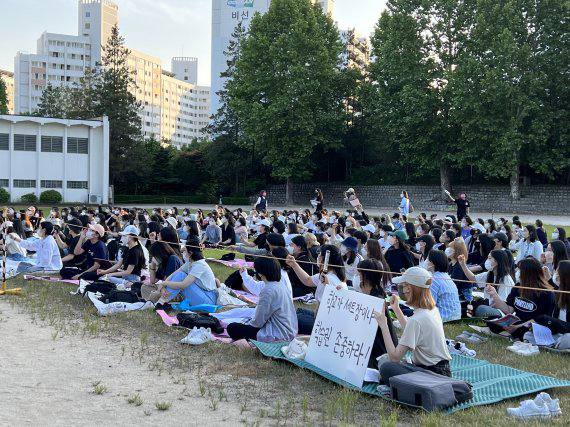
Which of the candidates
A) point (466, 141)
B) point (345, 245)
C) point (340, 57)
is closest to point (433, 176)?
point (466, 141)

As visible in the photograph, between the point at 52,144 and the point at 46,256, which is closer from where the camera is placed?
the point at 46,256

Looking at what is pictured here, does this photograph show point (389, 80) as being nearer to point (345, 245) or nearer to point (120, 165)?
point (120, 165)

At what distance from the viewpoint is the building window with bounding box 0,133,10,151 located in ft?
159

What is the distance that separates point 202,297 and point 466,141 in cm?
3461

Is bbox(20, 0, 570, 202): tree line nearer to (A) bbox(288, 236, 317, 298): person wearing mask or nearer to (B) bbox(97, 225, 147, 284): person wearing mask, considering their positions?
(A) bbox(288, 236, 317, 298): person wearing mask

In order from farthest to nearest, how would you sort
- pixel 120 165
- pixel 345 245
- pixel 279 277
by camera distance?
pixel 120 165 → pixel 345 245 → pixel 279 277

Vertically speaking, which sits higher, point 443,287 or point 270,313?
point 443,287

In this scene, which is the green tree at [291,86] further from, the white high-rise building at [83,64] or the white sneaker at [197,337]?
the white high-rise building at [83,64]

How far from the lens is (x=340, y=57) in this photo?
50.9 metres

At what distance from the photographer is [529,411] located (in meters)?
5.32

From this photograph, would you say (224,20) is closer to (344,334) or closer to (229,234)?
(229,234)

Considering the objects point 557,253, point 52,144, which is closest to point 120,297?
point 557,253

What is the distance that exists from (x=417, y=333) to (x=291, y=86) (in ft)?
136

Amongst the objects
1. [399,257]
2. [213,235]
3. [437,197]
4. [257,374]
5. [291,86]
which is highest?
[291,86]
